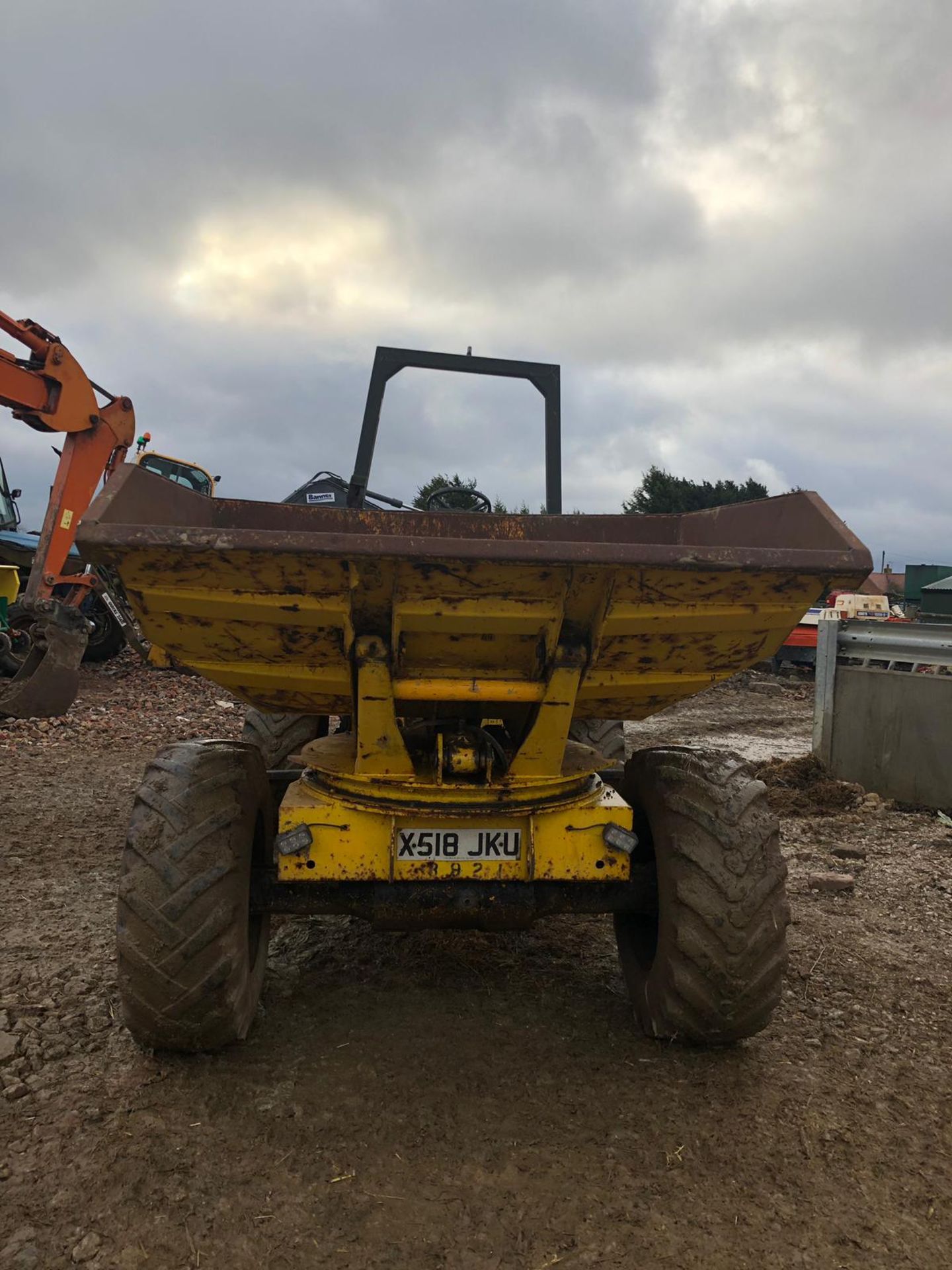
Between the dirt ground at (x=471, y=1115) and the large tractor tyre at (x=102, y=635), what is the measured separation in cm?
811

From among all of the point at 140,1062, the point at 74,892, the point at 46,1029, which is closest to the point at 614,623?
the point at 140,1062

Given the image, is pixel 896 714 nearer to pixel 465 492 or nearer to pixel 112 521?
pixel 465 492

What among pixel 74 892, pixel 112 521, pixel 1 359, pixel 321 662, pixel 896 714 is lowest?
pixel 74 892

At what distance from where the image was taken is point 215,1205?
2051 mm

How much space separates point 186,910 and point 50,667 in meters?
6.69

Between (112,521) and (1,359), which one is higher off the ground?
A: (1,359)

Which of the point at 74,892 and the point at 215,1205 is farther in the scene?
the point at 74,892

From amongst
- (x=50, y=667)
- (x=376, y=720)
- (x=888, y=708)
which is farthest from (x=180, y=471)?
(x=376, y=720)

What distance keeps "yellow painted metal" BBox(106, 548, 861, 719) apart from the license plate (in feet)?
1.33

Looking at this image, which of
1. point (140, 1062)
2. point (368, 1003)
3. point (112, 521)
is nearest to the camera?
point (112, 521)

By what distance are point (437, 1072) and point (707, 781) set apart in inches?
46.8

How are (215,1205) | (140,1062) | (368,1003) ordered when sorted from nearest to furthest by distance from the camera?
1. (215,1205)
2. (140,1062)
3. (368,1003)

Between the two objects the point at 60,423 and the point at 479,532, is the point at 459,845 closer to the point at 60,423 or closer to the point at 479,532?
the point at 479,532

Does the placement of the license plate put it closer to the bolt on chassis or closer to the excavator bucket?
the bolt on chassis
